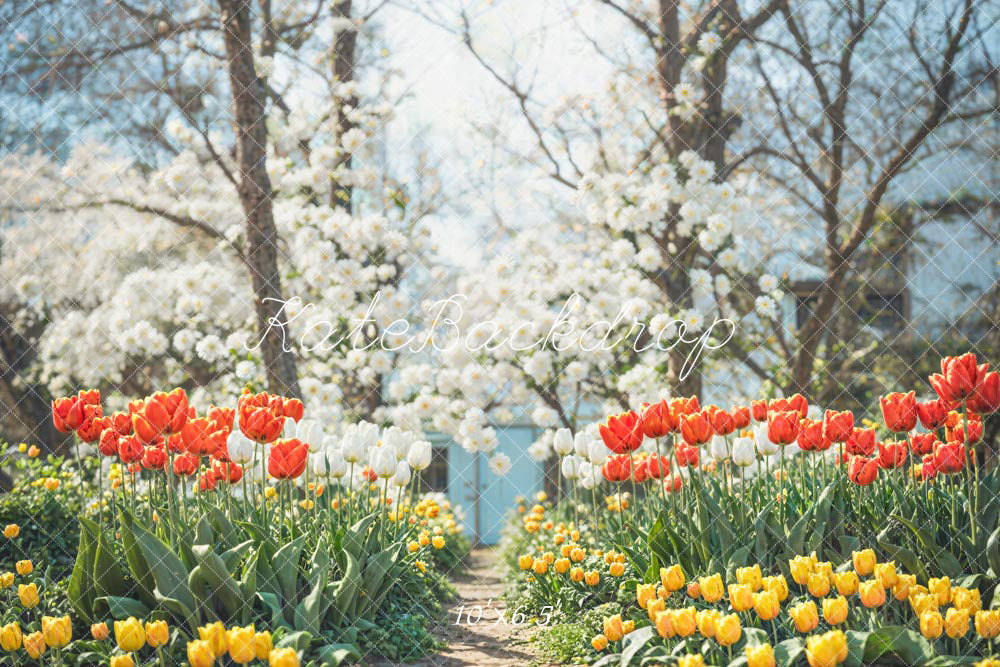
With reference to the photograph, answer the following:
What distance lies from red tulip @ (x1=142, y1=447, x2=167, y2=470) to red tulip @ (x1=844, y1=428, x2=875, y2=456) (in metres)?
2.47

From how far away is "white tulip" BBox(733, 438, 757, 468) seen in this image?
3100mm

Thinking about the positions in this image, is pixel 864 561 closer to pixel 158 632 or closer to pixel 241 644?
pixel 241 644

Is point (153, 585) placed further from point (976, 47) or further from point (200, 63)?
point (976, 47)

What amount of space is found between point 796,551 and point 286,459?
65.5 inches

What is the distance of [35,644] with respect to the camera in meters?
2.34

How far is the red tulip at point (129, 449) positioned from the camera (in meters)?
3.00

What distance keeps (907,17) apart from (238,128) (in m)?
5.61

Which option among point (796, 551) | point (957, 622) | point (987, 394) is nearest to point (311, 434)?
point (796, 551)

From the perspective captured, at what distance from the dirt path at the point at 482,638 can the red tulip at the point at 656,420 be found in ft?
2.89

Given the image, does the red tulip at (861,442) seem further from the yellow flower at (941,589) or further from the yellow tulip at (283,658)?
the yellow tulip at (283,658)

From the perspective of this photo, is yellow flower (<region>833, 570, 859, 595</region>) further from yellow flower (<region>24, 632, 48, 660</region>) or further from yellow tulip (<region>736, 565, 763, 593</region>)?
yellow flower (<region>24, 632, 48, 660</region>)

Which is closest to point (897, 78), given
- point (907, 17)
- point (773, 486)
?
point (907, 17)

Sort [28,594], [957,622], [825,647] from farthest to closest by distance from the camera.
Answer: [28,594] → [957,622] → [825,647]

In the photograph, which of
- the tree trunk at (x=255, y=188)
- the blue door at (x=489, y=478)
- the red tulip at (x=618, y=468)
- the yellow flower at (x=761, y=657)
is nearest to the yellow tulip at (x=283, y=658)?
the yellow flower at (x=761, y=657)
